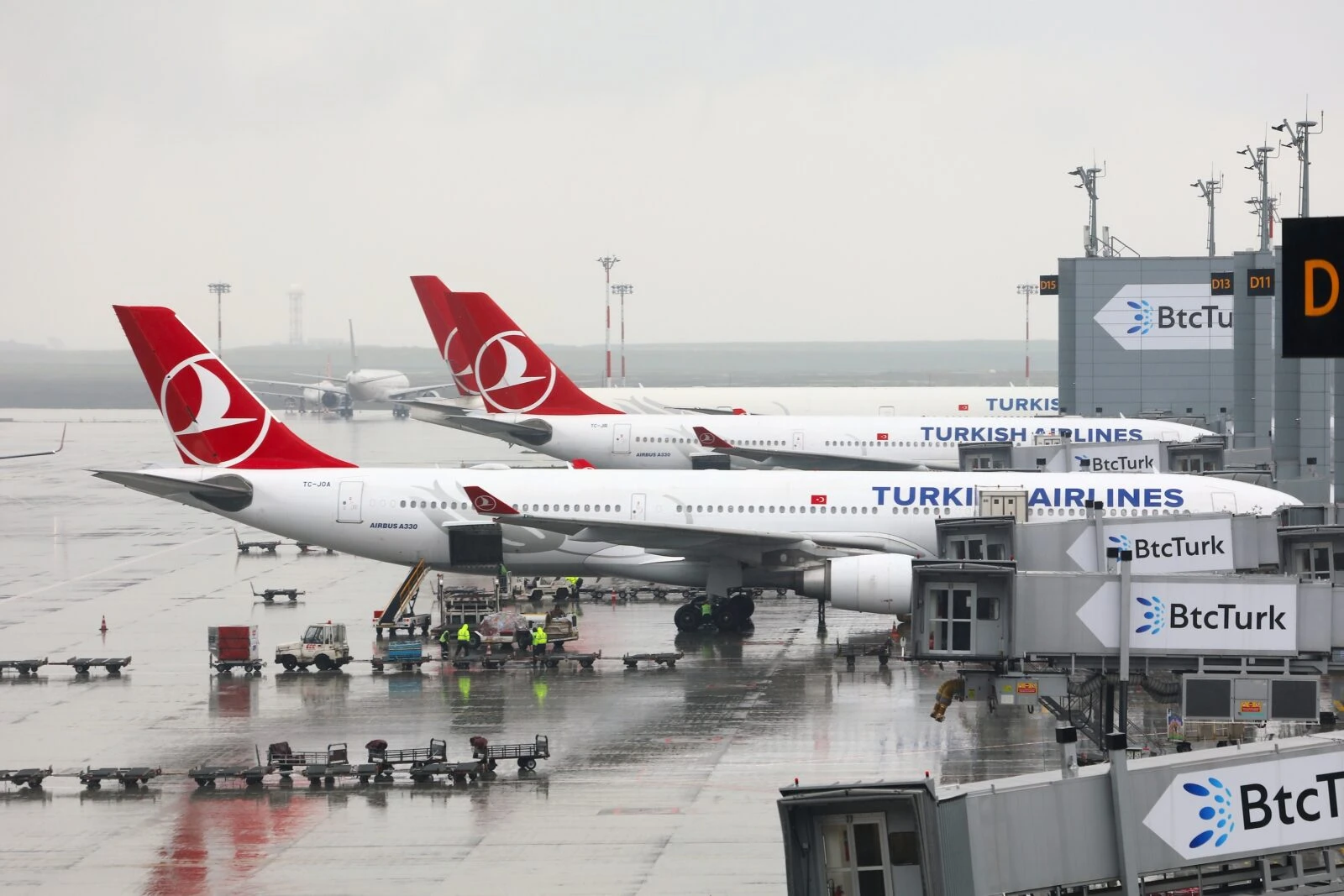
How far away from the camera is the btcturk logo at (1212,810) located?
16.5 m

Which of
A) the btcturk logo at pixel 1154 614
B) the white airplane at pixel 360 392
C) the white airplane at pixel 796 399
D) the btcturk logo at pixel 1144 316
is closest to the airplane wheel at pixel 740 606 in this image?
the btcturk logo at pixel 1154 614

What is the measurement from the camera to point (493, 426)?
7156cm

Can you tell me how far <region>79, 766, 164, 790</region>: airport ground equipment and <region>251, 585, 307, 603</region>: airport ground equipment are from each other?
21.5m

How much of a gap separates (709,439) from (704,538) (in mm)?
28236

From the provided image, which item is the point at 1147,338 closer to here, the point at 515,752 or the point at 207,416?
the point at 207,416

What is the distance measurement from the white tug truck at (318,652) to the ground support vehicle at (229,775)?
990cm

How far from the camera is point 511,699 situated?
1441 inches

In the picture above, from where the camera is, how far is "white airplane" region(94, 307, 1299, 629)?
44.3m

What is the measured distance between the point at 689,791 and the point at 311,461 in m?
22.2

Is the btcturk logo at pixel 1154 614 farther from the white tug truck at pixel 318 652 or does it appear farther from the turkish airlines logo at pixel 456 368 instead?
the turkish airlines logo at pixel 456 368

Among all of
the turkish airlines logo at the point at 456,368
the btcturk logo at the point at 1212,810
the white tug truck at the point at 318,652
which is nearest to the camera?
the btcturk logo at the point at 1212,810

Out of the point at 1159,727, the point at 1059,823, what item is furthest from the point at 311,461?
the point at 1059,823

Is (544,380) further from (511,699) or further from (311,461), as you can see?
(511,699)

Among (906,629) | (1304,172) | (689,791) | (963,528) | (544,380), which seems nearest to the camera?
(689,791)
